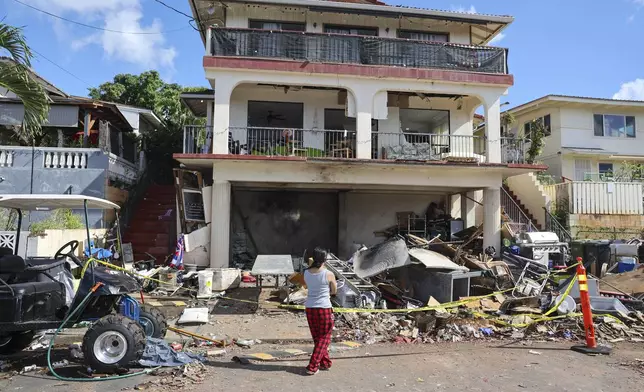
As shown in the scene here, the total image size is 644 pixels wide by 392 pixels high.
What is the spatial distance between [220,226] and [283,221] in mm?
4344

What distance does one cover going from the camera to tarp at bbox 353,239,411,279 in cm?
998

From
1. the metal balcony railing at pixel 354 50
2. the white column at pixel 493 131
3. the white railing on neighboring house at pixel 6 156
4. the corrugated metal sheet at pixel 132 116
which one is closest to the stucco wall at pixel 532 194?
the white column at pixel 493 131

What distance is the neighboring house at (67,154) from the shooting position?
13.0 meters

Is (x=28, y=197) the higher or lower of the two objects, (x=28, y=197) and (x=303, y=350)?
the higher

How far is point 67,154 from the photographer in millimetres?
13500

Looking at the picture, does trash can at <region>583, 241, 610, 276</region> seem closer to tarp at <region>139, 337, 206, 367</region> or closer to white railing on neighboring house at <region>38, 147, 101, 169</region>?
tarp at <region>139, 337, 206, 367</region>

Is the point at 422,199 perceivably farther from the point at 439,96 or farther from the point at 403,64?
the point at 403,64

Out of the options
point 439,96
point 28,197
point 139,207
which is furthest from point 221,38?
point 28,197

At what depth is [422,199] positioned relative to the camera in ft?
57.9

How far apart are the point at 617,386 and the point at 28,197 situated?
7831 mm

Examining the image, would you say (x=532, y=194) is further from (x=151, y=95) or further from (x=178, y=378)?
(x=151, y=95)

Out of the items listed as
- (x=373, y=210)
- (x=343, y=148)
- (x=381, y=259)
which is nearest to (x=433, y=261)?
(x=381, y=259)

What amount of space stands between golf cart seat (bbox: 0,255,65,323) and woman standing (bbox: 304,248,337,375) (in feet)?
10.7

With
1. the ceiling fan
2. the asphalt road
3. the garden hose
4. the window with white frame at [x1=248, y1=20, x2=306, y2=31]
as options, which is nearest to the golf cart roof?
the garden hose
